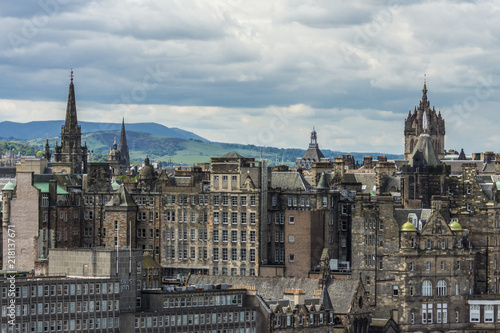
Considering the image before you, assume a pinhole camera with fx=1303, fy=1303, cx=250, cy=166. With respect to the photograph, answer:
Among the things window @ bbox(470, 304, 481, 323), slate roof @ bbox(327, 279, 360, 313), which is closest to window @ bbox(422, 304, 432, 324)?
window @ bbox(470, 304, 481, 323)

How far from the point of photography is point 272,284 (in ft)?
553

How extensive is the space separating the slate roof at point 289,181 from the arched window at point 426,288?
24182 millimetres

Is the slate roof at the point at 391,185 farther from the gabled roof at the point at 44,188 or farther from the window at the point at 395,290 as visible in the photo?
the gabled roof at the point at 44,188

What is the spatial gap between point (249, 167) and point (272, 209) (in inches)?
270

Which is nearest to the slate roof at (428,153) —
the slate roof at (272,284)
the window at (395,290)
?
the window at (395,290)

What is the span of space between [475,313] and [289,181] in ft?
109

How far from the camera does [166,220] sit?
191m

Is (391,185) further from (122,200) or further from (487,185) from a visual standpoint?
(122,200)

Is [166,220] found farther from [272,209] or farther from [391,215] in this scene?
[391,215]

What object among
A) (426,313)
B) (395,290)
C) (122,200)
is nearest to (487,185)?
(395,290)

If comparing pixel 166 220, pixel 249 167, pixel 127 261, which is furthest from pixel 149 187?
pixel 127 261

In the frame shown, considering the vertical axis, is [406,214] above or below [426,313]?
above

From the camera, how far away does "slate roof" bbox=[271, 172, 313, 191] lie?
185m

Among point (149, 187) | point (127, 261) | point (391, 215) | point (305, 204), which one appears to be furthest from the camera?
point (149, 187)
